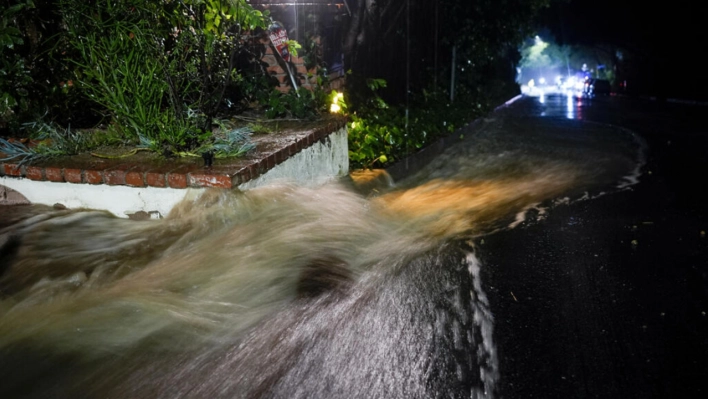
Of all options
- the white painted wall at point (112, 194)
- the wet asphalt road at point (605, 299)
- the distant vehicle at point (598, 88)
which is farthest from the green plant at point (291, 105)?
the distant vehicle at point (598, 88)

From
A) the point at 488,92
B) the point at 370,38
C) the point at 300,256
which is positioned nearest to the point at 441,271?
the point at 300,256

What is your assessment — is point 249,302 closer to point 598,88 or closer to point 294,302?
point 294,302

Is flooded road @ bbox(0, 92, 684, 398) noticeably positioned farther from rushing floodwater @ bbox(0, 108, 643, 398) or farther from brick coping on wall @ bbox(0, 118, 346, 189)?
brick coping on wall @ bbox(0, 118, 346, 189)

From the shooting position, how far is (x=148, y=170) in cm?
445

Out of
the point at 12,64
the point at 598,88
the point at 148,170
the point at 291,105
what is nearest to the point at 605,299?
the point at 148,170

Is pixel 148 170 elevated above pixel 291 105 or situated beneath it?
situated beneath

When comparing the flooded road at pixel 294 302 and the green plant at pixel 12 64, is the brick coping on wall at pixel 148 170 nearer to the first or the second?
the flooded road at pixel 294 302

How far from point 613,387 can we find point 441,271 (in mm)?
1692

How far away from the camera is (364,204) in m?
6.09

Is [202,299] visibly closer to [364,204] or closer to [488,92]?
[364,204]

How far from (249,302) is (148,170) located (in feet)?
4.87

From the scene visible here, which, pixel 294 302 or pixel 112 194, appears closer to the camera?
pixel 294 302

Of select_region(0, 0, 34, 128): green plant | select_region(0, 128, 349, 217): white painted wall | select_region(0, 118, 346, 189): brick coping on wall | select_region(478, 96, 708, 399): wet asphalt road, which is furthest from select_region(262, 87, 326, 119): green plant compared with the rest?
select_region(478, 96, 708, 399): wet asphalt road

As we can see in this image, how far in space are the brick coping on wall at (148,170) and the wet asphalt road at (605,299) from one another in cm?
200
